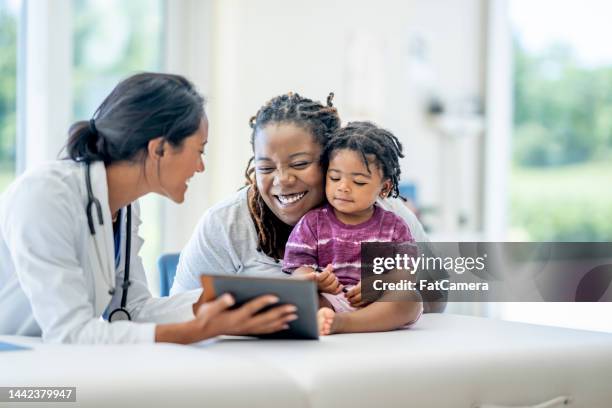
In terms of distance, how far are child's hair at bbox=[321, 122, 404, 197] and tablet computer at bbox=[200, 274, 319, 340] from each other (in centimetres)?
54

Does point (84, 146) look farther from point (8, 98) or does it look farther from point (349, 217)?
point (8, 98)

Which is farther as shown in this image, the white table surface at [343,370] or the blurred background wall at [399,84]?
the blurred background wall at [399,84]

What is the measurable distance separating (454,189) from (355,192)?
4.39 meters

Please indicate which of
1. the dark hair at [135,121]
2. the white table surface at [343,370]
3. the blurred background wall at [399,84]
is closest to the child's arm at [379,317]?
the white table surface at [343,370]

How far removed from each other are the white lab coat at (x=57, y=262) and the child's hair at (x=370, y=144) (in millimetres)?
574

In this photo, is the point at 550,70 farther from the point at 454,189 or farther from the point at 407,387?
the point at 407,387

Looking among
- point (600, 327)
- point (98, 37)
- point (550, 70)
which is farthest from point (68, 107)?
point (550, 70)

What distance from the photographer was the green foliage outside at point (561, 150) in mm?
6836

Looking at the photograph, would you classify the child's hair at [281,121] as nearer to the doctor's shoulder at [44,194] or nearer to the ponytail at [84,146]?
the ponytail at [84,146]

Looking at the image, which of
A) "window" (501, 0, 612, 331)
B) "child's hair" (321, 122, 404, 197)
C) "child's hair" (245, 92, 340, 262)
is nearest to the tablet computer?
"child's hair" (321, 122, 404, 197)

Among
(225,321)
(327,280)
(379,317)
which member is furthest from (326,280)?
(225,321)

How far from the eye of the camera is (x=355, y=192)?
6.56 feet

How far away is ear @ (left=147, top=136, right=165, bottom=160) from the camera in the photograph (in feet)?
5.78

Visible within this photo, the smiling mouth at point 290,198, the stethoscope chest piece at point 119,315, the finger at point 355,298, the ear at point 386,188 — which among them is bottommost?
the stethoscope chest piece at point 119,315
